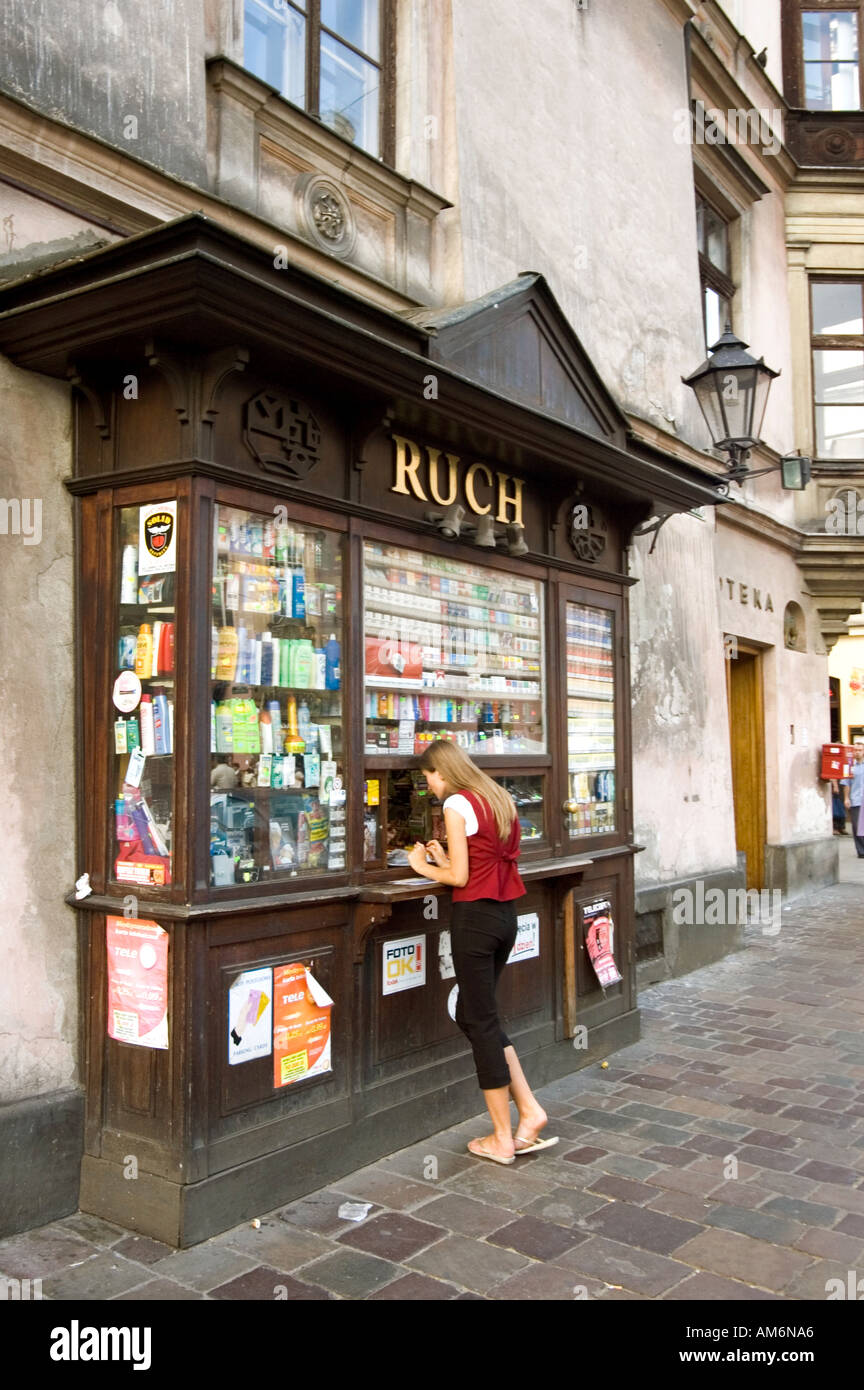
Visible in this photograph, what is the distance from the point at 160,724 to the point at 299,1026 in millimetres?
1364

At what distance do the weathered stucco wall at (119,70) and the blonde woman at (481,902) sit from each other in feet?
9.83

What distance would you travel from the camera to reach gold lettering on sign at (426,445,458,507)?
18.0 feet

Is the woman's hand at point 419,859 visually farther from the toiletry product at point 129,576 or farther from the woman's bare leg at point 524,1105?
the toiletry product at point 129,576

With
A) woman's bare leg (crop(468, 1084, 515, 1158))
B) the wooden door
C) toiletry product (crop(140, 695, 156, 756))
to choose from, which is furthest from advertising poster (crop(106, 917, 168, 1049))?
the wooden door

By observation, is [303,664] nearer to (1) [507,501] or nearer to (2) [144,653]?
(2) [144,653]

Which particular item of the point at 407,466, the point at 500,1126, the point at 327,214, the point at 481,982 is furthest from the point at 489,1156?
the point at 327,214

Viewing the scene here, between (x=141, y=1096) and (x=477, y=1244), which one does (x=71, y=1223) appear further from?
(x=477, y=1244)

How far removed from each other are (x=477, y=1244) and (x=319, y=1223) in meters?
0.61

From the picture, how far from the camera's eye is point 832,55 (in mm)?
13664

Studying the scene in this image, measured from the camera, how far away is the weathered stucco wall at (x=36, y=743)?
4238 millimetres

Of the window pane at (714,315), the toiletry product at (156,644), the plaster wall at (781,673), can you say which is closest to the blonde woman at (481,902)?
the toiletry product at (156,644)

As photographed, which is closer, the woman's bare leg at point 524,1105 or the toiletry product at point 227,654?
the toiletry product at point 227,654

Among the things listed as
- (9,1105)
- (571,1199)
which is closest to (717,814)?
(571,1199)

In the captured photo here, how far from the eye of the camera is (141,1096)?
4.22 m
